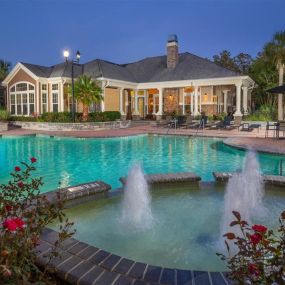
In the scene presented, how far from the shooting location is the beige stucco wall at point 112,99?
27.1 m

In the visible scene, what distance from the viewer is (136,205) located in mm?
5375

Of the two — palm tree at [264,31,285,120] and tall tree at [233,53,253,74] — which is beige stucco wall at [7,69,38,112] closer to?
palm tree at [264,31,285,120]

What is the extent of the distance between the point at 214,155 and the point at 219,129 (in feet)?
33.1

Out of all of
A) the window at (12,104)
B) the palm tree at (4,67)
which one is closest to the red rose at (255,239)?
the window at (12,104)

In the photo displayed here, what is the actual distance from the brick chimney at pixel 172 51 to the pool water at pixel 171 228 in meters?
24.6

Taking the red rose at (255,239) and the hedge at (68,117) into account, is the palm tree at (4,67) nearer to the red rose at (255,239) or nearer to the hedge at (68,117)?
the hedge at (68,117)

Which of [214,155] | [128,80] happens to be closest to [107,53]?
[128,80]

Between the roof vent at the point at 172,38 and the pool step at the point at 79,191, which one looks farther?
the roof vent at the point at 172,38

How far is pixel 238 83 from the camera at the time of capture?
926 inches

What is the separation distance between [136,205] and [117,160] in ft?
20.6

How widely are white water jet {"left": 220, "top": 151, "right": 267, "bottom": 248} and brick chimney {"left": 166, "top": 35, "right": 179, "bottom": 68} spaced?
24.2 meters

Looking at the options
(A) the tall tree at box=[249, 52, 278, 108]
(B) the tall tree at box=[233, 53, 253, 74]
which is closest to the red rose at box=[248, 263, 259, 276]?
(A) the tall tree at box=[249, 52, 278, 108]

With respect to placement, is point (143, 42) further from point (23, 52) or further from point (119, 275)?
point (119, 275)

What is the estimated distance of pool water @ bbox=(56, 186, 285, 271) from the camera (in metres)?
3.78
